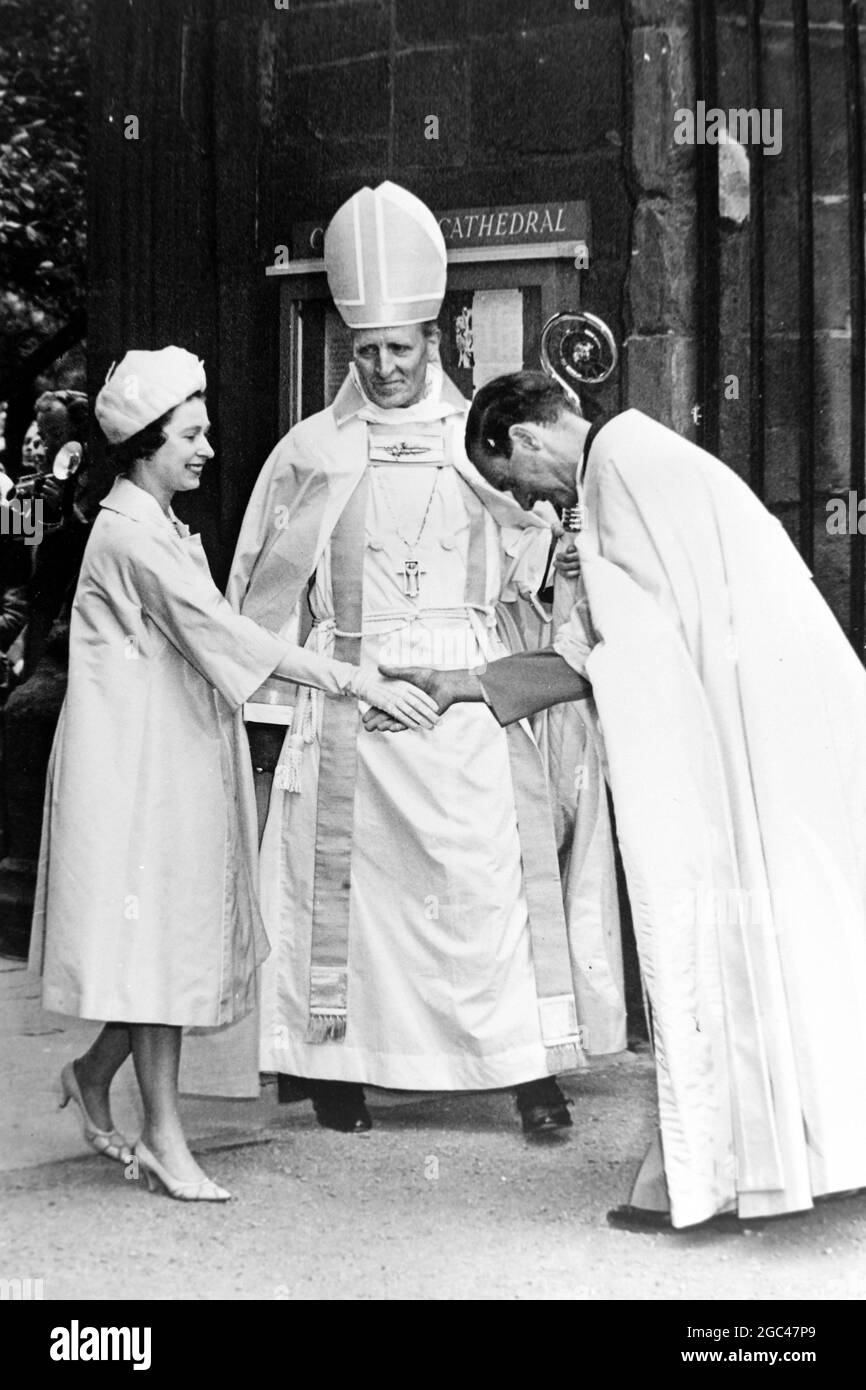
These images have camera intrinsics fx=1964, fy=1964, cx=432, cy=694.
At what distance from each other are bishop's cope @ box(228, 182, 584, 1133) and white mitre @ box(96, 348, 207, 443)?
398mm

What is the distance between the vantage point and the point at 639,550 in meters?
4.23

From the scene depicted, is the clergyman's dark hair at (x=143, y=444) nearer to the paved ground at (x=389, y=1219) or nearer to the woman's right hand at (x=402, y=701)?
the woman's right hand at (x=402, y=701)

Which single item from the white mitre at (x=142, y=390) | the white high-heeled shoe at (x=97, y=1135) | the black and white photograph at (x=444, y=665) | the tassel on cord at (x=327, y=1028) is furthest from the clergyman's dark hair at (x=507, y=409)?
the white high-heeled shoe at (x=97, y=1135)

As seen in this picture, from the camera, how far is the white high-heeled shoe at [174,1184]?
4.30 metres

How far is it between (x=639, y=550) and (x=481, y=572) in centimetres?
54

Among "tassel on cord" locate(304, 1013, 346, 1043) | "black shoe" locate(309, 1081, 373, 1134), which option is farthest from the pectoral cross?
"black shoe" locate(309, 1081, 373, 1134)

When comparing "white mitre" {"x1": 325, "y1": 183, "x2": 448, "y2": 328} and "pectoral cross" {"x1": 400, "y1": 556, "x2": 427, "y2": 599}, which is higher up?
"white mitre" {"x1": 325, "y1": 183, "x2": 448, "y2": 328}

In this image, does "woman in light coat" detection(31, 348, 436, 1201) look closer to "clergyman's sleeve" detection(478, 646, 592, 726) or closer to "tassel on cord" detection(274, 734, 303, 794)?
"tassel on cord" detection(274, 734, 303, 794)

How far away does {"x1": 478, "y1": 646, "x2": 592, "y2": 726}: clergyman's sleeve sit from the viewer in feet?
14.4

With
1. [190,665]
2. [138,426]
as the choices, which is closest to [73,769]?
[190,665]

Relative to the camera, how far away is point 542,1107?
457 centimetres

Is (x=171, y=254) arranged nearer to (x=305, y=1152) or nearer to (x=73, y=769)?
(x=73, y=769)

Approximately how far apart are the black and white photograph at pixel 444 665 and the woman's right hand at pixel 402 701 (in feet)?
0.05

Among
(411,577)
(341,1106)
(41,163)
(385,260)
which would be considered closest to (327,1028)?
(341,1106)
